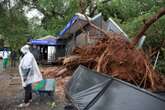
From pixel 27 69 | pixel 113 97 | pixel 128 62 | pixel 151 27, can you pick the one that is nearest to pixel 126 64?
pixel 128 62

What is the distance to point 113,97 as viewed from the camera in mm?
3979

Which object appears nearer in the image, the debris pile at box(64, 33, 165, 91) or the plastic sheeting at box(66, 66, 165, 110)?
the plastic sheeting at box(66, 66, 165, 110)

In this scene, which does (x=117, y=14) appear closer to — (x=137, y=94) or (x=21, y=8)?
(x=21, y=8)

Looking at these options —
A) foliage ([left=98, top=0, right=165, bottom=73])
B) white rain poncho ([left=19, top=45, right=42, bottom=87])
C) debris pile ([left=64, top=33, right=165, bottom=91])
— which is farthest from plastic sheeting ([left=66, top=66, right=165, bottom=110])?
foliage ([left=98, top=0, right=165, bottom=73])

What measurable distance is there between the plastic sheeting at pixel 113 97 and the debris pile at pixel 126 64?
2.48m

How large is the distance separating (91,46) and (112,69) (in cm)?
152

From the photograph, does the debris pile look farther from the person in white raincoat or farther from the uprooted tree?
the person in white raincoat

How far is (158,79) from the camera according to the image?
777cm

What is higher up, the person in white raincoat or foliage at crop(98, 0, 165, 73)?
foliage at crop(98, 0, 165, 73)

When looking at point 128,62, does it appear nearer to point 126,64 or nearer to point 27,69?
point 126,64

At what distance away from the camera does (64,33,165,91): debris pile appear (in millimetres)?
7395

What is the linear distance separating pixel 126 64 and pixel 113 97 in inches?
149

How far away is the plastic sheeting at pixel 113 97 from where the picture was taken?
11.5 ft

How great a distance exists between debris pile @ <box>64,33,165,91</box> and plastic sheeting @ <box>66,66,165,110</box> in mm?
2478
